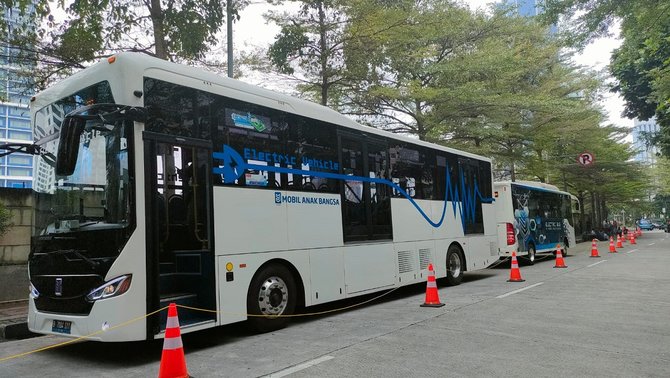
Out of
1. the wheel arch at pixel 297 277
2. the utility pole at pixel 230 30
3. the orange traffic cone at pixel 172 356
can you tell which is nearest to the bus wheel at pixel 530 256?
the utility pole at pixel 230 30

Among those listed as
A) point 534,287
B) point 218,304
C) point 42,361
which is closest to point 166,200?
point 218,304

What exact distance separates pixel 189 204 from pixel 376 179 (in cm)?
406

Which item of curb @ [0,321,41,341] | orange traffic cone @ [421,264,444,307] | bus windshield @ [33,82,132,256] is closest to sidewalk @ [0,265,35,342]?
curb @ [0,321,41,341]

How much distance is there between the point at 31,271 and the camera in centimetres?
611

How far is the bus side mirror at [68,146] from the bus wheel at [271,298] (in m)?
2.89

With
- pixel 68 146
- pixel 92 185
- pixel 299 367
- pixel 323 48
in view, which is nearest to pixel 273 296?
pixel 299 367

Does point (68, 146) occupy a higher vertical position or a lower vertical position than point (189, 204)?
higher

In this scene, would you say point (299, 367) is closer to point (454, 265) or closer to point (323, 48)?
point (454, 265)

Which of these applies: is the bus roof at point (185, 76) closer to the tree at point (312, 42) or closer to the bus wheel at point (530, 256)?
the tree at point (312, 42)

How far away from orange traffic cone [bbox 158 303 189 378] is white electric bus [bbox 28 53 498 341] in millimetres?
1034

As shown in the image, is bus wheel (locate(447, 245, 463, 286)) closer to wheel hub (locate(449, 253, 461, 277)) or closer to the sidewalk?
wheel hub (locate(449, 253, 461, 277))

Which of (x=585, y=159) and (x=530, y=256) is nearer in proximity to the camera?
(x=530, y=256)

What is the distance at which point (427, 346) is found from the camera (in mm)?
5922

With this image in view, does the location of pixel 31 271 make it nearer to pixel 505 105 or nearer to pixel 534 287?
pixel 534 287
